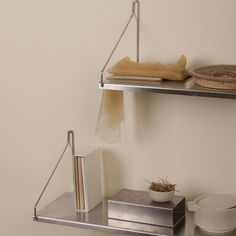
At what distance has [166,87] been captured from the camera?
5.73 ft

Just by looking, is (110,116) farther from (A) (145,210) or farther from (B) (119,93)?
(A) (145,210)

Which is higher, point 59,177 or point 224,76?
point 224,76

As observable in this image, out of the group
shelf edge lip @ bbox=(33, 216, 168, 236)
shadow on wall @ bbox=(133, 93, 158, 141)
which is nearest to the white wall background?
shadow on wall @ bbox=(133, 93, 158, 141)

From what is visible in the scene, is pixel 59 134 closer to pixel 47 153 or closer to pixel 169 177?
pixel 47 153

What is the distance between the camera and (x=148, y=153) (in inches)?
80.0

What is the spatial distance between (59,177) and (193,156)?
0.51m

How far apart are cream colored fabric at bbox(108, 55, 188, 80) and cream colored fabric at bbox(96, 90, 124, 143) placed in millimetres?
80

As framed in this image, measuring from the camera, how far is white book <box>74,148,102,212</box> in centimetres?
199

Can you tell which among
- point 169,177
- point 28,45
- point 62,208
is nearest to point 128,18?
point 28,45

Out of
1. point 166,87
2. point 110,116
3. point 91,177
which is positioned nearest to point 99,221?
point 91,177

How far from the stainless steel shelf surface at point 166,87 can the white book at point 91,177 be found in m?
0.28

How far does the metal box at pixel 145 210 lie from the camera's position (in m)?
1.86

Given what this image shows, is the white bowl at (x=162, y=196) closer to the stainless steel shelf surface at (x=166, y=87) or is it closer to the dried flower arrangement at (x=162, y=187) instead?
the dried flower arrangement at (x=162, y=187)

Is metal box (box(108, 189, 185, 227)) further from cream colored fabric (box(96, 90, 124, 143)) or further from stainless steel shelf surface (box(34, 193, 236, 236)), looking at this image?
cream colored fabric (box(96, 90, 124, 143))
